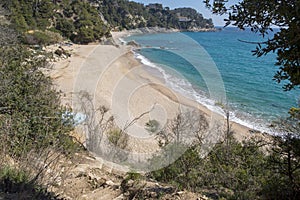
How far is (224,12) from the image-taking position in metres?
2.45

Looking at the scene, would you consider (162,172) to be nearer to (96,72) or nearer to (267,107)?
(267,107)

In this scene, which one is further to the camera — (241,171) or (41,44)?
(41,44)

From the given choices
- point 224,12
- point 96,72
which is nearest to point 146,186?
point 224,12

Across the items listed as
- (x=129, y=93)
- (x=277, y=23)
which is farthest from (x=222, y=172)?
(x=129, y=93)

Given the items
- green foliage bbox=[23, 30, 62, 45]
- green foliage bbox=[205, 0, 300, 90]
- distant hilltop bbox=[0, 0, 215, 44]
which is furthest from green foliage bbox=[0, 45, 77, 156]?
distant hilltop bbox=[0, 0, 215, 44]

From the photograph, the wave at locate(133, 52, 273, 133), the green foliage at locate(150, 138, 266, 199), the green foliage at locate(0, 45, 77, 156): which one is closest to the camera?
the green foliage at locate(150, 138, 266, 199)

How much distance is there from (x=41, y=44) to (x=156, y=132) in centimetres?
2389

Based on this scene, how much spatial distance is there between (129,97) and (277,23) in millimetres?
14574

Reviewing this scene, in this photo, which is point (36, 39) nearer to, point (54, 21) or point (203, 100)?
point (54, 21)

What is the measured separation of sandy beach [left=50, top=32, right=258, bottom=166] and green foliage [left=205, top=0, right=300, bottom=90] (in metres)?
6.35

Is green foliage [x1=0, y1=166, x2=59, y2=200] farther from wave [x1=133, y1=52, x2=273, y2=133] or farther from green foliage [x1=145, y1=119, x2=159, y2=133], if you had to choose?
wave [x1=133, y1=52, x2=273, y2=133]

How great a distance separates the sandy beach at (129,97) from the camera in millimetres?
10836

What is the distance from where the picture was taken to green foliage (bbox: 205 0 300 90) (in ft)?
6.41

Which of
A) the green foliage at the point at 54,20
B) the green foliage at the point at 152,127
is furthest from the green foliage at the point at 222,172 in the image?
the green foliage at the point at 54,20
